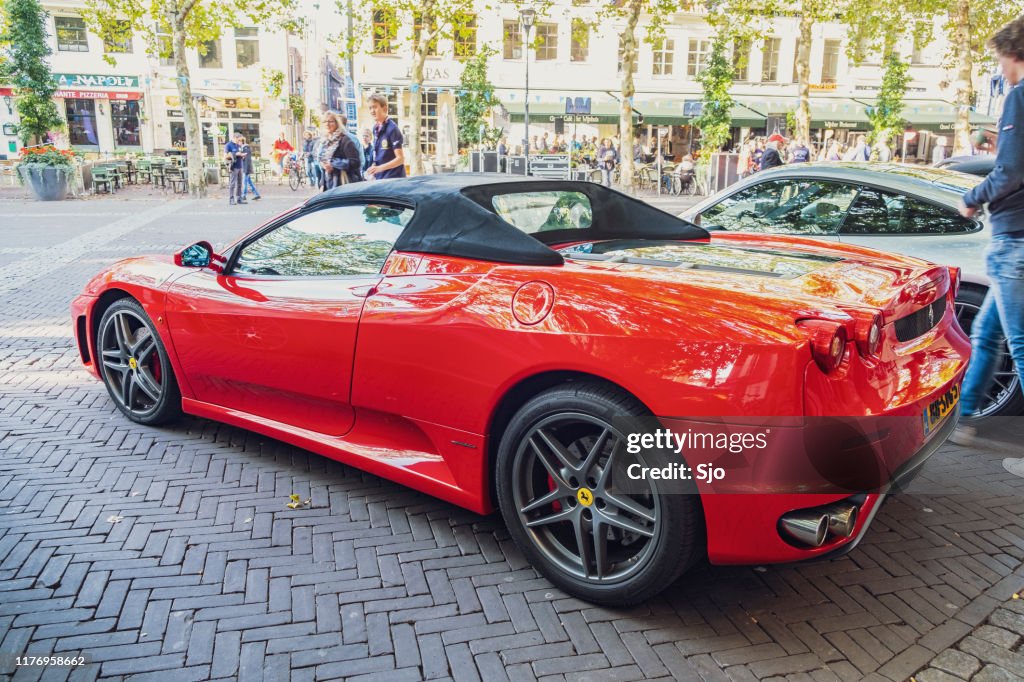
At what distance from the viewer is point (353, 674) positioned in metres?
2.42

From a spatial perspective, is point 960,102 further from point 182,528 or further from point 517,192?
point 182,528

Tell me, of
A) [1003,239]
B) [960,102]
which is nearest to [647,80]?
[960,102]

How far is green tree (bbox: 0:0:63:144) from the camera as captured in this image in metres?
25.3

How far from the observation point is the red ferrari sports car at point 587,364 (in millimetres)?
2344

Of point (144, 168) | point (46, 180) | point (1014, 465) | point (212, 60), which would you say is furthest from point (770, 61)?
point (1014, 465)

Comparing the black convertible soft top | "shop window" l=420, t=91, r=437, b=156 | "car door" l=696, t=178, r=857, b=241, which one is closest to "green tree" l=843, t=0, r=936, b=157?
"shop window" l=420, t=91, r=437, b=156

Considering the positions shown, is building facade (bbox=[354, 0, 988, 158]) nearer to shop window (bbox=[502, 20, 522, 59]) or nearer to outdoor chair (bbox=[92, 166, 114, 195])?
shop window (bbox=[502, 20, 522, 59])

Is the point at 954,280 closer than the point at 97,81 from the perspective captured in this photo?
Yes

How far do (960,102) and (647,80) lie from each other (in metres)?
19.8

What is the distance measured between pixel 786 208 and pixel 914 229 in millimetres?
827

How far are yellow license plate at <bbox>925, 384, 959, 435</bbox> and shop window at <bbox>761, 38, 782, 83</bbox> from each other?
40.5m

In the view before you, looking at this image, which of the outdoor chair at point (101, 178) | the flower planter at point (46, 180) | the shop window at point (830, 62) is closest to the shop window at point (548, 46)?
the shop window at point (830, 62)

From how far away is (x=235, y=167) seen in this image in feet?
65.4

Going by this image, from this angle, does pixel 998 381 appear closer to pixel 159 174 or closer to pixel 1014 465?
pixel 1014 465
